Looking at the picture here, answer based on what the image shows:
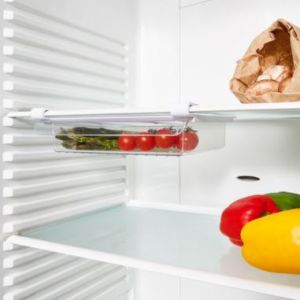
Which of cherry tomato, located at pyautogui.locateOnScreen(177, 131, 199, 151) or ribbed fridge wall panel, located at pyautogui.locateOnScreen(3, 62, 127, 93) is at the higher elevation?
ribbed fridge wall panel, located at pyautogui.locateOnScreen(3, 62, 127, 93)

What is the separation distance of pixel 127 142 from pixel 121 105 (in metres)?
0.44

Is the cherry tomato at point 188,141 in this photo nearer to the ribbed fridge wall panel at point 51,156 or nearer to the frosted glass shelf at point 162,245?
the frosted glass shelf at point 162,245

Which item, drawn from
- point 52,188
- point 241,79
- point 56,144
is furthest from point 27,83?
point 241,79

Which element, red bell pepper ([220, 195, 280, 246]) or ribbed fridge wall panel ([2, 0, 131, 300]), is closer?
red bell pepper ([220, 195, 280, 246])

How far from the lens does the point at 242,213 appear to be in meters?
0.91

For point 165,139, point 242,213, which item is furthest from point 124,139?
point 242,213

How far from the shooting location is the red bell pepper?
0.90 meters

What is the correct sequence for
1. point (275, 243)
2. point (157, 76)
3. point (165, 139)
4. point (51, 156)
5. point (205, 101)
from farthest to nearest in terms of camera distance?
point (157, 76), point (205, 101), point (51, 156), point (165, 139), point (275, 243)

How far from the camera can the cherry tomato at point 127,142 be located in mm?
1039

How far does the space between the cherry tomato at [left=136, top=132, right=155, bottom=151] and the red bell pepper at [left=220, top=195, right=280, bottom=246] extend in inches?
10.2

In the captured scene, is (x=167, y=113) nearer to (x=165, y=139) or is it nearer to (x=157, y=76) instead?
(x=165, y=139)

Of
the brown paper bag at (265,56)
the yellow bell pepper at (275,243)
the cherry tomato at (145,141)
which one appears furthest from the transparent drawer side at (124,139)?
the yellow bell pepper at (275,243)

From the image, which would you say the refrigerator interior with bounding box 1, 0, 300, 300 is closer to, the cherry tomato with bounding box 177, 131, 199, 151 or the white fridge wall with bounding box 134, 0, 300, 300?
the white fridge wall with bounding box 134, 0, 300, 300

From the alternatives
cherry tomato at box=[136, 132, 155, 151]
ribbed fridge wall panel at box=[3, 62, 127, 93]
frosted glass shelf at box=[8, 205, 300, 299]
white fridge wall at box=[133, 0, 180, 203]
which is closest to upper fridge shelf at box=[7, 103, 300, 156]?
cherry tomato at box=[136, 132, 155, 151]
